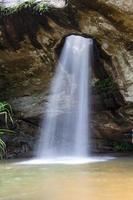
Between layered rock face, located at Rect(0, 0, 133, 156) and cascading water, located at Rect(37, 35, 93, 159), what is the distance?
176 mm

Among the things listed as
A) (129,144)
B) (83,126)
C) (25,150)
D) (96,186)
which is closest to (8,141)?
(25,150)

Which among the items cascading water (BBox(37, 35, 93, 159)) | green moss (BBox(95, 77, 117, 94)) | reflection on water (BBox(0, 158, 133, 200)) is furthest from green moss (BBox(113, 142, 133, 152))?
reflection on water (BBox(0, 158, 133, 200))

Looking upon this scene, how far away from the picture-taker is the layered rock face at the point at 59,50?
7203mm

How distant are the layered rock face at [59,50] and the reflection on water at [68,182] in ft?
6.80

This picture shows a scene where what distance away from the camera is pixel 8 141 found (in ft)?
31.0

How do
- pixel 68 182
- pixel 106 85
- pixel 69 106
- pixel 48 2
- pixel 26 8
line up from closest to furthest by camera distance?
pixel 68 182
pixel 48 2
pixel 26 8
pixel 106 85
pixel 69 106

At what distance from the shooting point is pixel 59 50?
842 centimetres

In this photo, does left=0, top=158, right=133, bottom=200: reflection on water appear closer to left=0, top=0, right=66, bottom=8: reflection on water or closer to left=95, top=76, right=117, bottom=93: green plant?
left=95, top=76, right=117, bottom=93: green plant

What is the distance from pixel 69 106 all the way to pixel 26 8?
244cm

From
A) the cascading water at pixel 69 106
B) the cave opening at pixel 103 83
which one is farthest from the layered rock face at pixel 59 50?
the cascading water at pixel 69 106

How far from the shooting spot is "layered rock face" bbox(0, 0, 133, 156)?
720cm

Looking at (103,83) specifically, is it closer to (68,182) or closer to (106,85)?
(106,85)

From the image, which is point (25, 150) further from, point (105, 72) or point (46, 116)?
point (105, 72)

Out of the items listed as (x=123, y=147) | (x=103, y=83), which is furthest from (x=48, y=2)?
(x=123, y=147)
